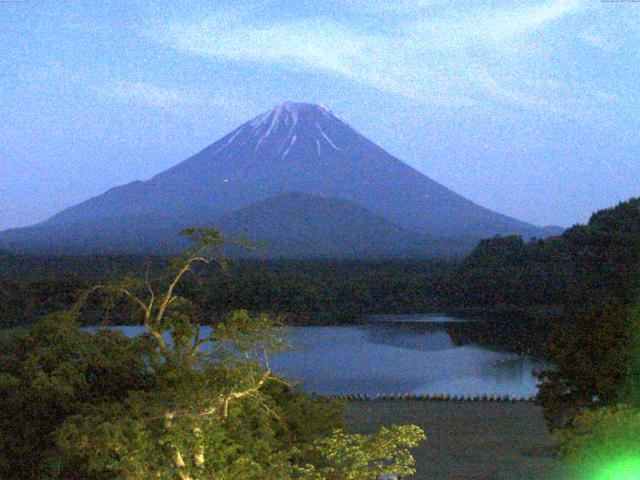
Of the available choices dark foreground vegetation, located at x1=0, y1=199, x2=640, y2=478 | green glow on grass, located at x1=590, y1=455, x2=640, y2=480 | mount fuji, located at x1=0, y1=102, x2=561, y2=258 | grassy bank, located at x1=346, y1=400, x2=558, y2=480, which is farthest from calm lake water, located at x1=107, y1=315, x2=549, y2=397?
mount fuji, located at x1=0, y1=102, x2=561, y2=258

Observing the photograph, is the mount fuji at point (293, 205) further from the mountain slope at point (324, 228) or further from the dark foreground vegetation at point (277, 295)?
the dark foreground vegetation at point (277, 295)

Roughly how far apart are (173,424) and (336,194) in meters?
122

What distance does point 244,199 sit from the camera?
127 m

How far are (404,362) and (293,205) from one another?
84.1 m

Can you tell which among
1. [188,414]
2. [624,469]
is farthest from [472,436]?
[188,414]

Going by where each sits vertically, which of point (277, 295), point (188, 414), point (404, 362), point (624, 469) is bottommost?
point (404, 362)

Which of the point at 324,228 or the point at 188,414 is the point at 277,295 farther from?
the point at 324,228

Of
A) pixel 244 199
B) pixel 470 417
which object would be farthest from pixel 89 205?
pixel 470 417

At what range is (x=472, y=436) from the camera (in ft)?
51.8

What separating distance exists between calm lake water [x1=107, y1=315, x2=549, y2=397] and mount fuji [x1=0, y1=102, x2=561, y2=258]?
62079 millimetres

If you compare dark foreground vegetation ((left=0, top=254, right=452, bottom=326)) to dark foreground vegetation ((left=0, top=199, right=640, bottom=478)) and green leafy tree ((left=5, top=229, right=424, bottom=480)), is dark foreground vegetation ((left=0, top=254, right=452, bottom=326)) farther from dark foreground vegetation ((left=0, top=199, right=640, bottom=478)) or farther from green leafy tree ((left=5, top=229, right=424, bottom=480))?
green leafy tree ((left=5, top=229, right=424, bottom=480))

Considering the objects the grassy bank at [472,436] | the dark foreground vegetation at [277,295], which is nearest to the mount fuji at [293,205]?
the dark foreground vegetation at [277,295]

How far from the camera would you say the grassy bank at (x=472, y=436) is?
13.3m

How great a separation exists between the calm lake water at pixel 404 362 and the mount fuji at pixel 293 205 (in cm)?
6208
